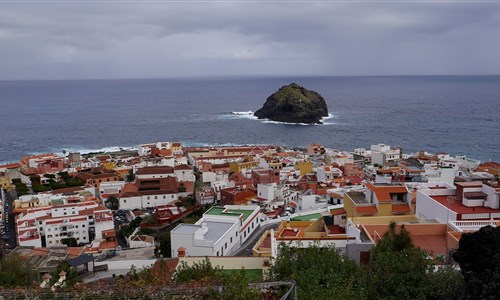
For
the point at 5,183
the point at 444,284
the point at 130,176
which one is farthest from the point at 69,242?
the point at 444,284

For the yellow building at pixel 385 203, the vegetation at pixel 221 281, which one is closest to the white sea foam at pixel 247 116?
the yellow building at pixel 385 203

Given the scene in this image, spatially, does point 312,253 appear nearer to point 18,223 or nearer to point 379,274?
point 379,274

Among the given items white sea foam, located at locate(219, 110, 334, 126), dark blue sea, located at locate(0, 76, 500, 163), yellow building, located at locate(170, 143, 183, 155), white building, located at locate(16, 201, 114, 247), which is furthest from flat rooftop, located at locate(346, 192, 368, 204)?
white sea foam, located at locate(219, 110, 334, 126)

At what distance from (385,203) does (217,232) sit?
7419mm

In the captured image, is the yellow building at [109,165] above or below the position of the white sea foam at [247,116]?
below

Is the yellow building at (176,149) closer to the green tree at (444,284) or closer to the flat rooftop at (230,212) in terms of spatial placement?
the flat rooftop at (230,212)

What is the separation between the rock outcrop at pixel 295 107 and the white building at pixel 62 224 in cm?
6745

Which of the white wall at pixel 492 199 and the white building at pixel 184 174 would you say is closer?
the white wall at pixel 492 199

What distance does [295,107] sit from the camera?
95.2 meters

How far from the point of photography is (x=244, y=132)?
83938mm

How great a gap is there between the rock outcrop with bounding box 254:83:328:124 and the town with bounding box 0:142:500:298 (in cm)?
3618

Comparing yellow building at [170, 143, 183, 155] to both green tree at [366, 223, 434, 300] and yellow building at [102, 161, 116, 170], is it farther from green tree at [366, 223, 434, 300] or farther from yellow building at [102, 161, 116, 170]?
green tree at [366, 223, 434, 300]

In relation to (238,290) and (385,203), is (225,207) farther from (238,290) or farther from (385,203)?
(238,290)

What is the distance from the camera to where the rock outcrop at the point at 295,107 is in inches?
3708
